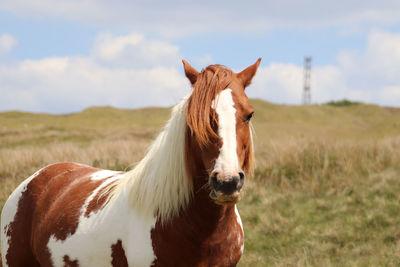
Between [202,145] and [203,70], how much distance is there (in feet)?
2.00

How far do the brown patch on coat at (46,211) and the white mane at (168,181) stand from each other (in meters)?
0.66

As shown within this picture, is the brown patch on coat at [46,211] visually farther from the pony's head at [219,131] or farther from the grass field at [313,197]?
the grass field at [313,197]

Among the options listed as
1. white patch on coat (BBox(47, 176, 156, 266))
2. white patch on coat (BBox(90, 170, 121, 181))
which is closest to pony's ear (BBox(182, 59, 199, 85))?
white patch on coat (BBox(47, 176, 156, 266))

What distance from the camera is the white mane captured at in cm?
284

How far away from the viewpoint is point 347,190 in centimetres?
909

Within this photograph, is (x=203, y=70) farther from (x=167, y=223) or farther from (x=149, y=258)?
(x=149, y=258)

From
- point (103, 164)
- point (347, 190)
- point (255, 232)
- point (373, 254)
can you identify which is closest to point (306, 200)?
point (347, 190)

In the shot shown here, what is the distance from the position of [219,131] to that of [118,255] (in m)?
1.23

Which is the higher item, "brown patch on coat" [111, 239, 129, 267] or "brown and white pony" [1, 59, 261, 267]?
"brown and white pony" [1, 59, 261, 267]

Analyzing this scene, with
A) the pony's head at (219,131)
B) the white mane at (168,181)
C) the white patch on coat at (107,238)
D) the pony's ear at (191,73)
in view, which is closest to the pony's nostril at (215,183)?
the pony's head at (219,131)

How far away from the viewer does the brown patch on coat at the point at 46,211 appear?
3.55 m

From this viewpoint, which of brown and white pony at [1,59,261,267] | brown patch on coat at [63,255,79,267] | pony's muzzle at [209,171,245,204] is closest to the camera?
pony's muzzle at [209,171,245,204]

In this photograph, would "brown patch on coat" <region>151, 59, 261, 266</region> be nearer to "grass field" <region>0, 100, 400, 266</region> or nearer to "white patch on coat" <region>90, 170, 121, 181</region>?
"white patch on coat" <region>90, 170, 121, 181</region>

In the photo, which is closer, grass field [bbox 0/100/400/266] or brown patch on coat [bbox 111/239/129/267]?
brown patch on coat [bbox 111/239/129/267]
